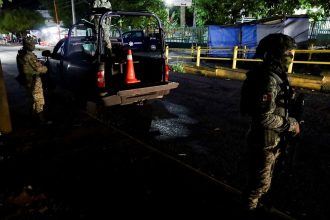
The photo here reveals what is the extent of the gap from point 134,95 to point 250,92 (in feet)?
13.1

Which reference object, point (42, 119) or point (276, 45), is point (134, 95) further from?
point (276, 45)

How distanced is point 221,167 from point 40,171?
265 centimetres

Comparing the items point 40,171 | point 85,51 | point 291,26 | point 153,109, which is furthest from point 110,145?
point 291,26

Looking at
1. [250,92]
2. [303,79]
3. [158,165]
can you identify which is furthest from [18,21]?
[250,92]

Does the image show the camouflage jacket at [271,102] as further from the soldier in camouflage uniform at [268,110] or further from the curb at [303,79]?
the curb at [303,79]

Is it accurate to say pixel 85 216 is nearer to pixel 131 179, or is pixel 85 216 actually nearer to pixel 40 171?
pixel 131 179

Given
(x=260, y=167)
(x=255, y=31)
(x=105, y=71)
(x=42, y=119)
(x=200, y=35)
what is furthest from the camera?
(x=200, y=35)

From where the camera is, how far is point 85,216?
313cm

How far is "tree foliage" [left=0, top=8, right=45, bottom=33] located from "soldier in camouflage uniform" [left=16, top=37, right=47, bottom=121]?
57314mm

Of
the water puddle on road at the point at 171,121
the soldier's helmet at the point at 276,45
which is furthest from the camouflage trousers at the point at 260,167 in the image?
the water puddle on road at the point at 171,121

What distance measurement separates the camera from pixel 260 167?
8.91 ft

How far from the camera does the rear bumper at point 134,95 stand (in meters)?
5.96

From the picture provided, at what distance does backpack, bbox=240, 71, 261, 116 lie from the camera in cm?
250

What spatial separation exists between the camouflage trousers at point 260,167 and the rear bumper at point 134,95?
375cm
